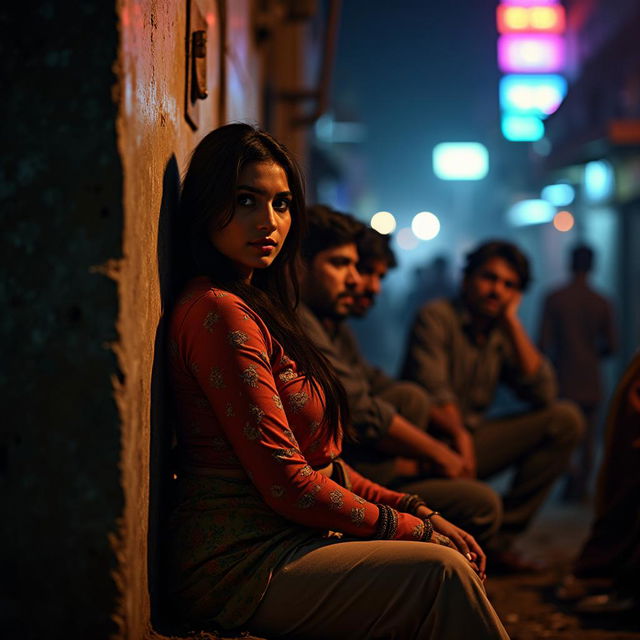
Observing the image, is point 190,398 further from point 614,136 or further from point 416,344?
point 614,136

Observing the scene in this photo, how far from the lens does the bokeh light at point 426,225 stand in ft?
174

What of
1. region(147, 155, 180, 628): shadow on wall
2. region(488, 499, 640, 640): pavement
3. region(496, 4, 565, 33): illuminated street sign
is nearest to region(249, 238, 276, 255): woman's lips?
region(147, 155, 180, 628): shadow on wall

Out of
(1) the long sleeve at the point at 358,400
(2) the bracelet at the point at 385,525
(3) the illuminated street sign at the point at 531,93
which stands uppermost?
(3) the illuminated street sign at the point at 531,93

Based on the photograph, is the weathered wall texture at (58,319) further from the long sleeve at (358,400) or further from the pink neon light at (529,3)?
the pink neon light at (529,3)

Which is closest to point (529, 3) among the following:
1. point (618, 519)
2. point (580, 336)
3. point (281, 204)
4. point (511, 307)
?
point (580, 336)

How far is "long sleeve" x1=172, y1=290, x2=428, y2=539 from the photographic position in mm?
1921

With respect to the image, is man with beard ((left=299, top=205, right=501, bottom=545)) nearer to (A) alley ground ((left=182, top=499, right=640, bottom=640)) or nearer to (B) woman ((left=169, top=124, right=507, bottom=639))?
(A) alley ground ((left=182, top=499, right=640, bottom=640))

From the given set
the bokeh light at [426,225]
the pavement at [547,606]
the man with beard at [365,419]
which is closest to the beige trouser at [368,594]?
the man with beard at [365,419]

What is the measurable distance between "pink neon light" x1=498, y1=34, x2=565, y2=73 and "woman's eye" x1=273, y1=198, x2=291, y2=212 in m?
19.7

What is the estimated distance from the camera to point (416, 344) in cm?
442

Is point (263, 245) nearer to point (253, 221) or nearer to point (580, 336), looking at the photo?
point (253, 221)

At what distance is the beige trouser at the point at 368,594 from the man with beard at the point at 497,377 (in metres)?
2.37

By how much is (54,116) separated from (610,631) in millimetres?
3020

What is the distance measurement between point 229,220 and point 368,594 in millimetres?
983
